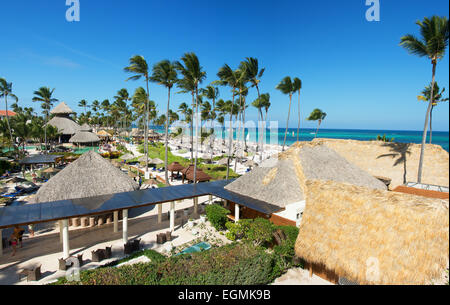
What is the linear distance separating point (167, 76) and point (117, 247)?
54.5ft

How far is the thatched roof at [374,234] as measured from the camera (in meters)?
6.26

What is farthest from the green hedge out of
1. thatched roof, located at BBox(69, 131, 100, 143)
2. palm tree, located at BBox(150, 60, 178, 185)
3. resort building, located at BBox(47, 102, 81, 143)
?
resort building, located at BBox(47, 102, 81, 143)

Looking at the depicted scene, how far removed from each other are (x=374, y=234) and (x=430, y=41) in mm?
15222

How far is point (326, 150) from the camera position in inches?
719

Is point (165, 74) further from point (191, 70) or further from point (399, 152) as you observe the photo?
point (399, 152)

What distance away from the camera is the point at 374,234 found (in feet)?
24.8

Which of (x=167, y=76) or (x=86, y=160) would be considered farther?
(x=167, y=76)

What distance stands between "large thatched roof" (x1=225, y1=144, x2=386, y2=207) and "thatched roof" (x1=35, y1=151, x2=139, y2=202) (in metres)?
8.32

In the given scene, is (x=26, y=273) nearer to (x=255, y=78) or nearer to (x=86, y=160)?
(x=86, y=160)

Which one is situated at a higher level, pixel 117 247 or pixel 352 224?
pixel 352 224

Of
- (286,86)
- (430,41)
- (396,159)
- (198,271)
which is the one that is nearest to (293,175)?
(198,271)

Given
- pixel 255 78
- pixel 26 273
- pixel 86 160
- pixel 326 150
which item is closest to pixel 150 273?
pixel 26 273

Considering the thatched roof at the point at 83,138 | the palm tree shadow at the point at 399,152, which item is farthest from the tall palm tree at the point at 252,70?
the thatched roof at the point at 83,138
